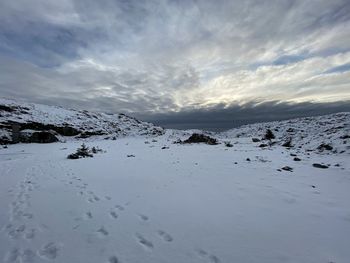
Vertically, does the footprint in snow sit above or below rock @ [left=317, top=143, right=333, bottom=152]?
above

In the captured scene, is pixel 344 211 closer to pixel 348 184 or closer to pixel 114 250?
pixel 348 184

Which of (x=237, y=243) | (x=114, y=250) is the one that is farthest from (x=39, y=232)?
(x=237, y=243)

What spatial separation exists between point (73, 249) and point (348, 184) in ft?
27.4

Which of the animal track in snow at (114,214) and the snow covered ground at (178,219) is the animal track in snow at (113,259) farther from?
the animal track in snow at (114,214)

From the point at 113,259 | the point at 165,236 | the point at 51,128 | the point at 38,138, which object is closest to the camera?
the point at 113,259

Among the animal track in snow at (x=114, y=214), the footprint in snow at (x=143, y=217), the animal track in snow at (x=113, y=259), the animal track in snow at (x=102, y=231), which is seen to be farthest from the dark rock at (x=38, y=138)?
the animal track in snow at (x=113, y=259)

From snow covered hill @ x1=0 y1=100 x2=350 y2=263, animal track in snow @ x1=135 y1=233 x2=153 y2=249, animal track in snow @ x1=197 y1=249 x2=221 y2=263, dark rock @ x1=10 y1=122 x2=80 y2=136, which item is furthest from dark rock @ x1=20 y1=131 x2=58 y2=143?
animal track in snow @ x1=197 y1=249 x2=221 y2=263

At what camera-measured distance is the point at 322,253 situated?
3660 mm

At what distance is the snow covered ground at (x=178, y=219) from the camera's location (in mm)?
3785

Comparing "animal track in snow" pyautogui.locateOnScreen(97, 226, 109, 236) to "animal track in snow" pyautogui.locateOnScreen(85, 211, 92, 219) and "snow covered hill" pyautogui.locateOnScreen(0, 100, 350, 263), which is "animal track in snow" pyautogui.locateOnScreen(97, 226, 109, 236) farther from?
"animal track in snow" pyautogui.locateOnScreen(85, 211, 92, 219)

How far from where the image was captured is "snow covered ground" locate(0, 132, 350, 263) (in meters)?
3.79

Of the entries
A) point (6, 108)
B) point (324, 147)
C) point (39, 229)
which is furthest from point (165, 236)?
point (6, 108)

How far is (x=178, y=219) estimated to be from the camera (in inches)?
203

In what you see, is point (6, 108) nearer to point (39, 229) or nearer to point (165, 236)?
point (39, 229)
